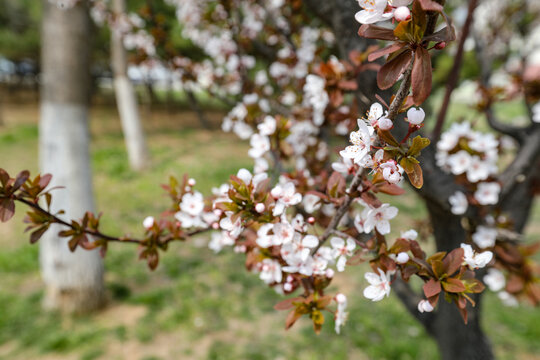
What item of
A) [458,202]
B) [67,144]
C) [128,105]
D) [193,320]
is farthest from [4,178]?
[128,105]

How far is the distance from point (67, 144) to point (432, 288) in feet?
10.5

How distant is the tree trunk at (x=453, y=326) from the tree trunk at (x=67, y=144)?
2942 mm

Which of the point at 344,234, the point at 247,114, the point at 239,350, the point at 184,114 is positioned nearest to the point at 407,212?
the point at 239,350

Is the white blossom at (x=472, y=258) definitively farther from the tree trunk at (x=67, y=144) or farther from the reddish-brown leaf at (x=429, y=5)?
the tree trunk at (x=67, y=144)

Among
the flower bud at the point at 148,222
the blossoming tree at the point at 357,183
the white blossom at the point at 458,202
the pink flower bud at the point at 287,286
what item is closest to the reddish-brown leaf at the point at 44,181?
the blossoming tree at the point at 357,183

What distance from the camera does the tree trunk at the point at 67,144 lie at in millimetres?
2844

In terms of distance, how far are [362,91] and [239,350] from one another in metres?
2.48

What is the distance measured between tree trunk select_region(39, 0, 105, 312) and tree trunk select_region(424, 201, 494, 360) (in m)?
2.94

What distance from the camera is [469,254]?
0.80 metres

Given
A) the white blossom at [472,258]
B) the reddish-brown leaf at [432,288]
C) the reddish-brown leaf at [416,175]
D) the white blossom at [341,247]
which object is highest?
the reddish-brown leaf at [416,175]

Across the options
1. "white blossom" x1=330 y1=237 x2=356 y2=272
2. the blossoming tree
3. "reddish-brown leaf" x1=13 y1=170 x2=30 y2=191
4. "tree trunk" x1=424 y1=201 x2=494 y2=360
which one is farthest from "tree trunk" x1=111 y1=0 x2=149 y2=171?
"white blossom" x1=330 y1=237 x2=356 y2=272

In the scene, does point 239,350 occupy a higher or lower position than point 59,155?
lower

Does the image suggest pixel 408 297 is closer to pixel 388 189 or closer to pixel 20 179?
pixel 388 189

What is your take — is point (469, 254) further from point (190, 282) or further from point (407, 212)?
point (407, 212)
